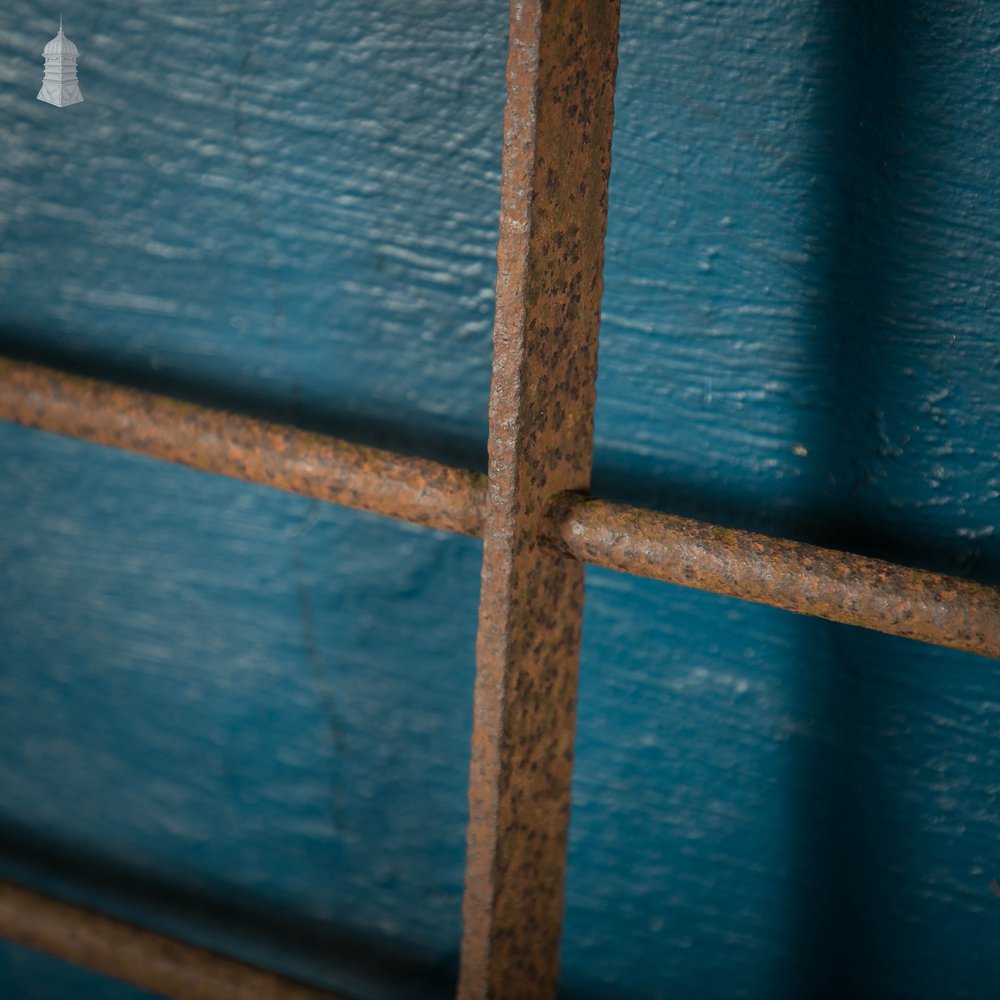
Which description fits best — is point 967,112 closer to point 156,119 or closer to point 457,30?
point 457,30

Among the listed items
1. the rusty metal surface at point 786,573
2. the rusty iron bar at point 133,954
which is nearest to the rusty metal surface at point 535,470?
the rusty metal surface at point 786,573

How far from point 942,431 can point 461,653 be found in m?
0.46

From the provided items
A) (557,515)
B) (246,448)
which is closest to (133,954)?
(246,448)

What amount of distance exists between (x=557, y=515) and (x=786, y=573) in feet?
0.52

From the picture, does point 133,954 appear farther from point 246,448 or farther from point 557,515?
point 557,515

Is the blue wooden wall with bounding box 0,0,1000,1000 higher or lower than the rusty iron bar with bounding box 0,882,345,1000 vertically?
higher

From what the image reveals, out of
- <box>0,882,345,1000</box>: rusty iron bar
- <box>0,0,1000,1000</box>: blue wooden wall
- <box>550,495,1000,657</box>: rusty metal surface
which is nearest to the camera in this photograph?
<box>550,495,1000,657</box>: rusty metal surface

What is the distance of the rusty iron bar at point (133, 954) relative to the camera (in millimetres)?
1003

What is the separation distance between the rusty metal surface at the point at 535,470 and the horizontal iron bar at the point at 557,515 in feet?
0.16

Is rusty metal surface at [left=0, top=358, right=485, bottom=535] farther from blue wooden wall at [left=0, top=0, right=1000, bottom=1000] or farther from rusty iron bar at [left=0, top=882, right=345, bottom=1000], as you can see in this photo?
rusty iron bar at [left=0, top=882, right=345, bottom=1000]

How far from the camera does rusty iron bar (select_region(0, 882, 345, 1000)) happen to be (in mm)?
1003

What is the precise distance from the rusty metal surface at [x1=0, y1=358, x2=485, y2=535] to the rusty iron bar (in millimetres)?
449

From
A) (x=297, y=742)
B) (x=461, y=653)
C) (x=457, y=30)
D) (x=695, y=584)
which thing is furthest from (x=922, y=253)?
(x=297, y=742)

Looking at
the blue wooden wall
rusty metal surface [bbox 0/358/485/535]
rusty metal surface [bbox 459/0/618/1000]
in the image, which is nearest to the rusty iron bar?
the blue wooden wall
